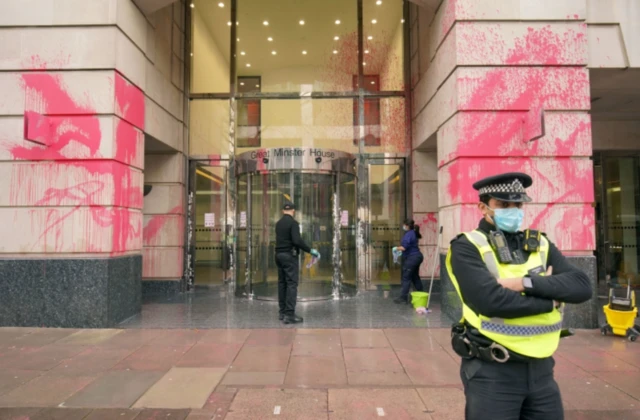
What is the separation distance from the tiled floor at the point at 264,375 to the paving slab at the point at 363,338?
1cm

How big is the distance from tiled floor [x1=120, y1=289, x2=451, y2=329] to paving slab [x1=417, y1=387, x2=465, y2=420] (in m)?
2.59

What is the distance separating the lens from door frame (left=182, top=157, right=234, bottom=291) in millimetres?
10539

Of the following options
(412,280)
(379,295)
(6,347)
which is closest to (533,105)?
(412,280)

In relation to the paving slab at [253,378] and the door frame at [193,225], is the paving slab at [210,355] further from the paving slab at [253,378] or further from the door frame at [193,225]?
the door frame at [193,225]

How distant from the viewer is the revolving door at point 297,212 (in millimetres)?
9023

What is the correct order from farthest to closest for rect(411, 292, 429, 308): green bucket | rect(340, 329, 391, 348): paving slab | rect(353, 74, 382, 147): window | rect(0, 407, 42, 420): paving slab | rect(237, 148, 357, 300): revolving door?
rect(353, 74, 382, 147): window < rect(237, 148, 357, 300): revolving door < rect(411, 292, 429, 308): green bucket < rect(340, 329, 391, 348): paving slab < rect(0, 407, 42, 420): paving slab

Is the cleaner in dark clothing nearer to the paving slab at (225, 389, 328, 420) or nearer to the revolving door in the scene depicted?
the revolving door

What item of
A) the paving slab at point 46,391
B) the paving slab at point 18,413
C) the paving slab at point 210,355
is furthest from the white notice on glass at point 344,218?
the paving slab at point 18,413

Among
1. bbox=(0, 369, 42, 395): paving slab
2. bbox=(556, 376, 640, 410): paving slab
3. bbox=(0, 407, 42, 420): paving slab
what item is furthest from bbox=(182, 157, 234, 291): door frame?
bbox=(556, 376, 640, 410): paving slab

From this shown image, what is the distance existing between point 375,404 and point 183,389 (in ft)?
6.26

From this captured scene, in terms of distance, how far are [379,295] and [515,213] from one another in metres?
7.77

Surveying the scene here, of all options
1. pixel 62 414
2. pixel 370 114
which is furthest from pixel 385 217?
pixel 62 414

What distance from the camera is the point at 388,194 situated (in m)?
10.7

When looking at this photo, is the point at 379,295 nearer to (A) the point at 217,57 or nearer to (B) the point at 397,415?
(B) the point at 397,415
